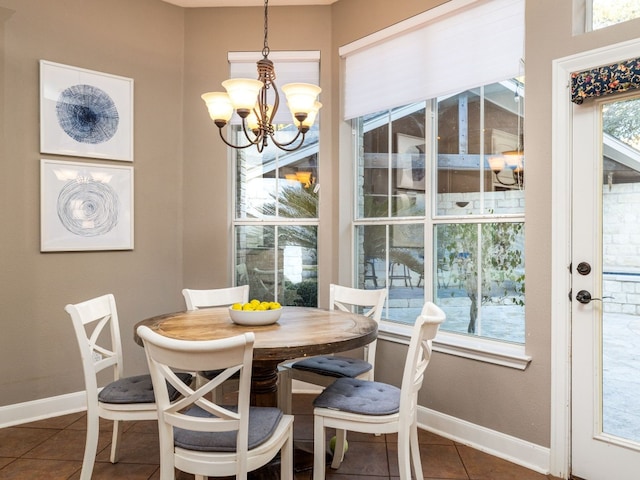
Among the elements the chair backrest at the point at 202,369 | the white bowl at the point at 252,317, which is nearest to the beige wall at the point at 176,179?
the white bowl at the point at 252,317

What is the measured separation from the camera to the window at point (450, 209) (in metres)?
2.68

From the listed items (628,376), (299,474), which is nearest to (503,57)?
(628,376)

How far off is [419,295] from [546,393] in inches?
40.3

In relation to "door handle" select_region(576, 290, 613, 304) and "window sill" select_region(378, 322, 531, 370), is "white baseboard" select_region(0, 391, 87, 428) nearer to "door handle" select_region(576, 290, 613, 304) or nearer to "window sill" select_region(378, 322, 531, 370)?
"window sill" select_region(378, 322, 531, 370)

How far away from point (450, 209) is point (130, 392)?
7.26ft

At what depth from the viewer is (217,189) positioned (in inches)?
144

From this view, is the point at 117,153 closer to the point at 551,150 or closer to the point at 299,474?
the point at 299,474

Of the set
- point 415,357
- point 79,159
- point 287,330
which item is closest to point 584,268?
point 415,357

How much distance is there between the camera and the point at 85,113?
10.6 feet

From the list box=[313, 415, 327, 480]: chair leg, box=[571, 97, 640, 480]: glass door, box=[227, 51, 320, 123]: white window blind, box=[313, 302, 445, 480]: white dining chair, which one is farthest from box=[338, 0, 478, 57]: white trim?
box=[313, 415, 327, 480]: chair leg

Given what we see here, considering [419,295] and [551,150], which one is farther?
[419,295]

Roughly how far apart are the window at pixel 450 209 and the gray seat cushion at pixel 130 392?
1.80 metres

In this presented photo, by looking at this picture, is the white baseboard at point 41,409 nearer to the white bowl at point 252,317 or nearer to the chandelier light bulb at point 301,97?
the white bowl at point 252,317

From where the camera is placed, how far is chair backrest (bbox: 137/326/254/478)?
1.46 m
